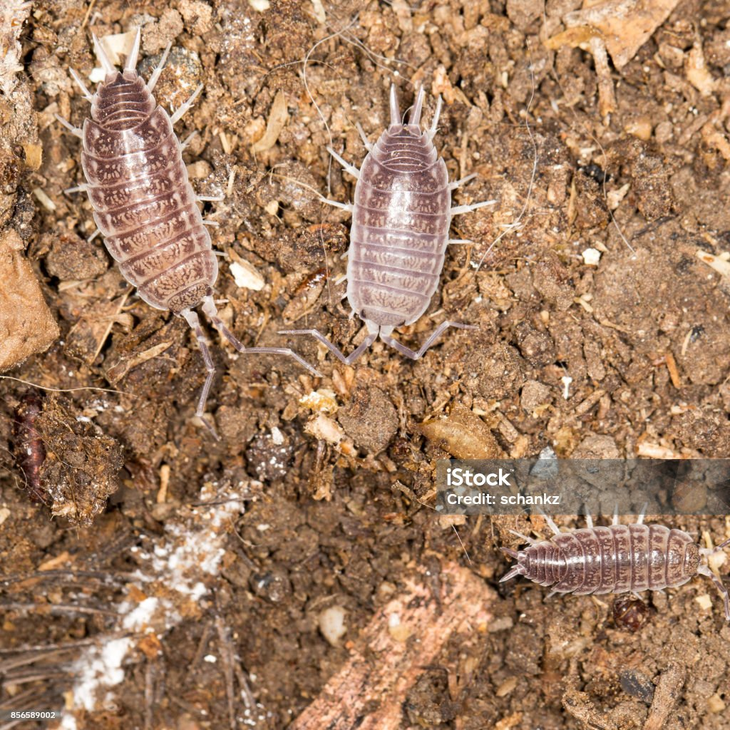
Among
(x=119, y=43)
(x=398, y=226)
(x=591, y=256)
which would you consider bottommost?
(x=591, y=256)

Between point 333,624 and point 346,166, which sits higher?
point 346,166

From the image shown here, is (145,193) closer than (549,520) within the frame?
Yes

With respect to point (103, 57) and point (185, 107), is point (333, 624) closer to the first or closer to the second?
point (185, 107)

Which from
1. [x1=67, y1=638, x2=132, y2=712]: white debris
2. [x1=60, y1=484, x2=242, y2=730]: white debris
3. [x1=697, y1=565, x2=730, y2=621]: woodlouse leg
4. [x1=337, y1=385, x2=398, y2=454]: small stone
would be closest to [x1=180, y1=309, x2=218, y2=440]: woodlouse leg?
[x1=60, y1=484, x2=242, y2=730]: white debris

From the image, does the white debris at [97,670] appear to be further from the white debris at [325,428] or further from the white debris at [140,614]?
the white debris at [325,428]

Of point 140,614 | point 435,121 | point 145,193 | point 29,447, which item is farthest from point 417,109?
point 140,614

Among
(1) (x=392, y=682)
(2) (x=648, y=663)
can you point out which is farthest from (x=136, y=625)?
(2) (x=648, y=663)

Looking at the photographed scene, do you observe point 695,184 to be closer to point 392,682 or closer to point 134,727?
point 392,682
